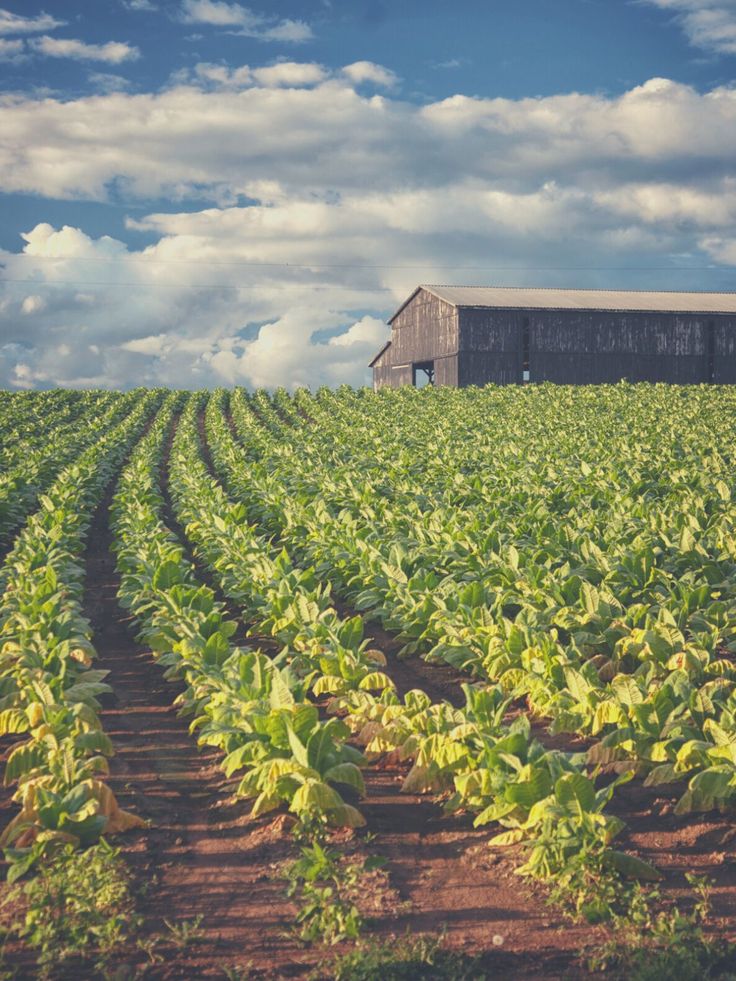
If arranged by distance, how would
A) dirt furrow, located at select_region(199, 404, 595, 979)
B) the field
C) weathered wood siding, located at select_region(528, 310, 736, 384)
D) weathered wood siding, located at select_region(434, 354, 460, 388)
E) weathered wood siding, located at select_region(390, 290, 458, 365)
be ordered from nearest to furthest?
dirt furrow, located at select_region(199, 404, 595, 979), the field, weathered wood siding, located at select_region(434, 354, 460, 388), weathered wood siding, located at select_region(390, 290, 458, 365), weathered wood siding, located at select_region(528, 310, 736, 384)

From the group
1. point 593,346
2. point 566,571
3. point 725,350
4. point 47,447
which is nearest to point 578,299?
point 593,346

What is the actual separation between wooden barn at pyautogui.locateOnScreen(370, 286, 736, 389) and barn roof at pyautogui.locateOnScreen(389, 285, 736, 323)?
63 mm

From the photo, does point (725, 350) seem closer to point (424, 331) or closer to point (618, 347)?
point (618, 347)

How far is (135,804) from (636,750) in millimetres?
3419

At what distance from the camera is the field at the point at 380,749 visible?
4.40m

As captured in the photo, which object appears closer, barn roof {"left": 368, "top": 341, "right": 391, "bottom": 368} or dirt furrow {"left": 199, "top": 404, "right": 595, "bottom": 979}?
dirt furrow {"left": 199, "top": 404, "right": 595, "bottom": 979}

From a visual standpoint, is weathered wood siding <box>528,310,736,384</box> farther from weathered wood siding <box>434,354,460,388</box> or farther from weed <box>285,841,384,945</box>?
weed <box>285,841,384,945</box>

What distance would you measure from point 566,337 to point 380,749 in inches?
1640

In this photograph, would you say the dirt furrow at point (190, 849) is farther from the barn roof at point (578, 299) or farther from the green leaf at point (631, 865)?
the barn roof at point (578, 299)

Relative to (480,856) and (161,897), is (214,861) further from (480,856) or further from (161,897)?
(480,856)

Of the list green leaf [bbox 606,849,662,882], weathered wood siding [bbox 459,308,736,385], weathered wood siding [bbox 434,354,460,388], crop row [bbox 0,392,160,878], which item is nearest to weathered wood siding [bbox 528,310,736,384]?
weathered wood siding [bbox 459,308,736,385]

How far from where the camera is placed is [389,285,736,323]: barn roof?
45.4 meters

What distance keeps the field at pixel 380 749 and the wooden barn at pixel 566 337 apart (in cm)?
3120

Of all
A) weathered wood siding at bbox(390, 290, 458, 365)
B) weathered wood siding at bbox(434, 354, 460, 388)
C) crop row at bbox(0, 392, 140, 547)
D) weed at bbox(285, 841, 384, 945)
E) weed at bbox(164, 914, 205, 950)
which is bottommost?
weed at bbox(164, 914, 205, 950)
